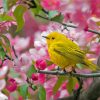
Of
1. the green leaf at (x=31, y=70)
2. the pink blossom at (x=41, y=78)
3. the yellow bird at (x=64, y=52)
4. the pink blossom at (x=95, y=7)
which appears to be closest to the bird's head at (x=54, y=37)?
the yellow bird at (x=64, y=52)

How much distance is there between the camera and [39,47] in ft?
3.93

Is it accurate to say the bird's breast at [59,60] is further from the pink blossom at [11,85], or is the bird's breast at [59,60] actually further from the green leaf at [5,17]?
the green leaf at [5,17]

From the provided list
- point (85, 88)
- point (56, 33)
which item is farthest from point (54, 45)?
point (85, 88)

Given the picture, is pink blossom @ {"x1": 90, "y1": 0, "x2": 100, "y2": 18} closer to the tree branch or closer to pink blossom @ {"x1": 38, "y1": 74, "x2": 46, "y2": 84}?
pink blossom @ {"x1": 38, "y1": 74, "x2": 46, "y2": 84}

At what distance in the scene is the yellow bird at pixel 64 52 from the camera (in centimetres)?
107

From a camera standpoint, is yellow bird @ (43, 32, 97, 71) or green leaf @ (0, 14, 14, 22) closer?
green leaf @ (0, 14, 14, 22)

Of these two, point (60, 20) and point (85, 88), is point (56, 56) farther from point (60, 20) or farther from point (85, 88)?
point (85, 88)

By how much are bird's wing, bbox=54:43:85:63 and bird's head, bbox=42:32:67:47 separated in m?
0.03

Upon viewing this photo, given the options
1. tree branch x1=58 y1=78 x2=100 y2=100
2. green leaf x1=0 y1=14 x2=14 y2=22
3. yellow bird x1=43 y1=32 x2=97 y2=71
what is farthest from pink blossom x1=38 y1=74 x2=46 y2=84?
green leaf x1=0 y1=14 x2=14 y2=22

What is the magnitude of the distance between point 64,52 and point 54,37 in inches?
5.9

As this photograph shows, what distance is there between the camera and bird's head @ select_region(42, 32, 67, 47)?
3.95 ft

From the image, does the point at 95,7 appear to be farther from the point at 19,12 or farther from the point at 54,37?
the point at 54,37

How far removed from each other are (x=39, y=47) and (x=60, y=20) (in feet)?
0.86

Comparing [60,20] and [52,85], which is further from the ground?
[60,20]
